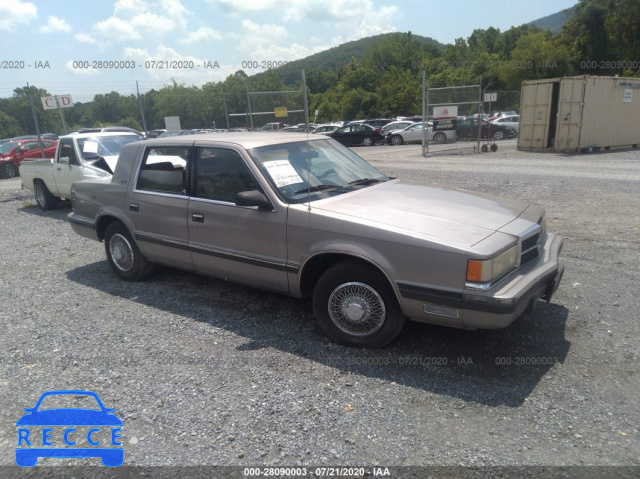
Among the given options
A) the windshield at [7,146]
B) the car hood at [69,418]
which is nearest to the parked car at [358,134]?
the windshield at [7,146]

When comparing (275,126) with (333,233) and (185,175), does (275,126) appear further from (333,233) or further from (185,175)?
(333,233)

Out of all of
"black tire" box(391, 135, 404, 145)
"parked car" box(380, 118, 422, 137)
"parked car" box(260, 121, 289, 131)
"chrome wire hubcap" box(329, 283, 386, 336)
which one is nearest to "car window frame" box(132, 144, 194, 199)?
"chrome wire hubcap" box(329, 283, 386, 336)

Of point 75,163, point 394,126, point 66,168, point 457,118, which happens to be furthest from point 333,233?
point 394,126

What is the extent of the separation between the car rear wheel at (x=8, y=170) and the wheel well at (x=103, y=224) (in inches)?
662

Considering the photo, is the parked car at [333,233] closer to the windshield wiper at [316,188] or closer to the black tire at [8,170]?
the windshield wiper at [316,188]

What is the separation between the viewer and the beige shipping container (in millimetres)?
16359

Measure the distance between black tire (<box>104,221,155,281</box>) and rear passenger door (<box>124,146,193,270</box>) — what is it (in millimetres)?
232

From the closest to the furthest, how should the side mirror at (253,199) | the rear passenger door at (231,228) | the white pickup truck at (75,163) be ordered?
the side mirror at (253,199) < the rear passenger door at (231,228) < the white pickup truck at (75,163)

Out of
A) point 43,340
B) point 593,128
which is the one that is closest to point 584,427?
point 43,340

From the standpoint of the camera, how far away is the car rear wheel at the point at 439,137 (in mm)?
21272

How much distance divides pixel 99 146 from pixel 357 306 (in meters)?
8.06

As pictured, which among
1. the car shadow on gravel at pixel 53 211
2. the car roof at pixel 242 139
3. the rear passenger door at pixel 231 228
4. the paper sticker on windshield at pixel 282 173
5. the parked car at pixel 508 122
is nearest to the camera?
the rear passenger door at pixel 231 228

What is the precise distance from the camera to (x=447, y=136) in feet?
69.8

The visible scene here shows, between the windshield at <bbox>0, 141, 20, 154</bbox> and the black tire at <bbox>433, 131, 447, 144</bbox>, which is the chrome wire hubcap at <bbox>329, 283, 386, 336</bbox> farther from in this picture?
the windshield at <bbox>0, 141, 20, 154</bbox>
